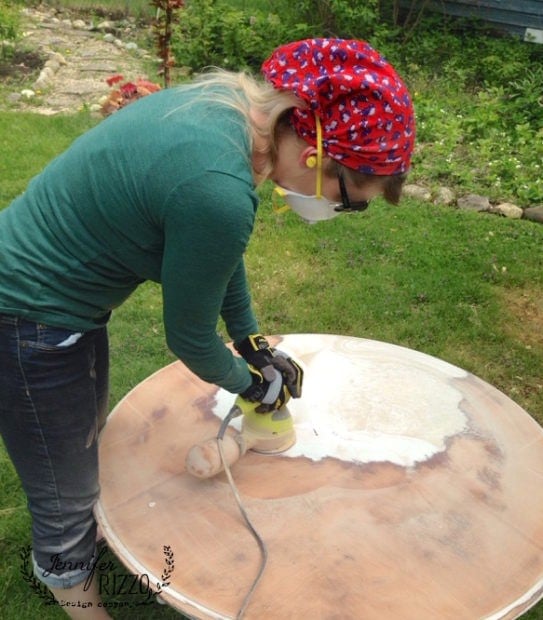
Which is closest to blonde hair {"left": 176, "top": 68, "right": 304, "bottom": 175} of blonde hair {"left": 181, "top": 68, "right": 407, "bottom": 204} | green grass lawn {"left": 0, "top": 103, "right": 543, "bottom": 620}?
blonde hair {"left": 181, "top": 68, "right": 407, "bottom": 204}

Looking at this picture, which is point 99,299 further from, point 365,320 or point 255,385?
point 365,320

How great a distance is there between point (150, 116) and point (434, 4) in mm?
6406

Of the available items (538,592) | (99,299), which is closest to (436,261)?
(538,592)

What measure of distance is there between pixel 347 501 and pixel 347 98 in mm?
1007

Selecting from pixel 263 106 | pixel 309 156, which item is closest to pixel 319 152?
pixel 309 156

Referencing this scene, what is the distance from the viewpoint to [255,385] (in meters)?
1.80

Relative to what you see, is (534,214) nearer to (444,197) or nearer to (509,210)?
(509,210)

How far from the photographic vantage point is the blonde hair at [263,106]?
133 centimetres

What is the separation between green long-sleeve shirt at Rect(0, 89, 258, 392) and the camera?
1.23 meters

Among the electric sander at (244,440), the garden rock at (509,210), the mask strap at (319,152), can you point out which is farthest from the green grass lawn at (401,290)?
the mask strap at (319,152)

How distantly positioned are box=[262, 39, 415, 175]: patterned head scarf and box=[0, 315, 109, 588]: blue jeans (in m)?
0.66

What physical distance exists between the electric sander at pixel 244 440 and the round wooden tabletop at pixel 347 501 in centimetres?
4

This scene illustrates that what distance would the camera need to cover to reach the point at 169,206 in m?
1.24

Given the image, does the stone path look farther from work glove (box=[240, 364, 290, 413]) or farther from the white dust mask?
the white dust mask
